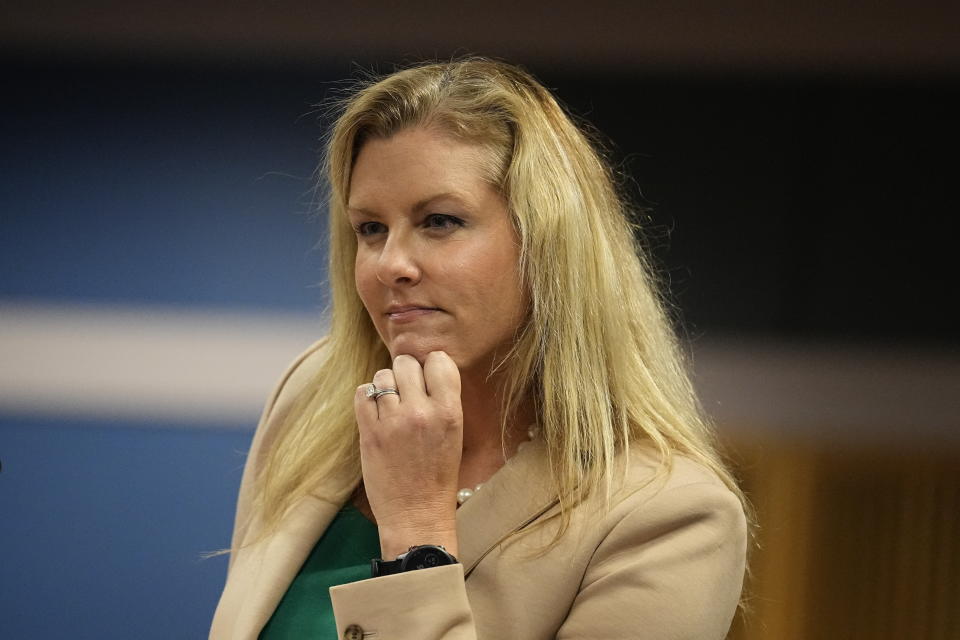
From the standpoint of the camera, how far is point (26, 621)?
2.61 metres

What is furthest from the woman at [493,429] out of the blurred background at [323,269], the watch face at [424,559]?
the blurred background at [323,269]

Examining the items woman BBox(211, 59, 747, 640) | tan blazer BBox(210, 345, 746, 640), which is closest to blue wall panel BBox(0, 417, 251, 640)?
woman BBox(211, 59, 747, 640)

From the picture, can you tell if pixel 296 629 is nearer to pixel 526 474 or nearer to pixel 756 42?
pixel 526 474

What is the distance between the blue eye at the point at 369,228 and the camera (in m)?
1.54

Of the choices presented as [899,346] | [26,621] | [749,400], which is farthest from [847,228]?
[26,621]

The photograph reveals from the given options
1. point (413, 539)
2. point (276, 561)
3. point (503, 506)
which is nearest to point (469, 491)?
point (503, 506)

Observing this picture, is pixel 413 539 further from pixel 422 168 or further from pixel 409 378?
pixel 422 168

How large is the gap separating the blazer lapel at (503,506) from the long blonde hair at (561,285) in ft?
0.09

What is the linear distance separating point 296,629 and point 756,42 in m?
1.70

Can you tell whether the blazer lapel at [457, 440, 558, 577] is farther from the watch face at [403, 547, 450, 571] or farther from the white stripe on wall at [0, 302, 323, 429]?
the white stripe on wall at [0, 302, 323, 429]

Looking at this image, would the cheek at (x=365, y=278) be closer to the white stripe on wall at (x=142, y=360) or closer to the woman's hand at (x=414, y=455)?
the woman's hand at (x=414, y=455)

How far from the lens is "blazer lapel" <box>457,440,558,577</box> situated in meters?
1.43

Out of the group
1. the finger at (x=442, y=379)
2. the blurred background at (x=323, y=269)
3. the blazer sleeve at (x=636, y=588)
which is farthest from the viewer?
the blurred background at (x=323, y=269)

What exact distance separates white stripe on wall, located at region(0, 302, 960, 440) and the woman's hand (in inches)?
51.7
